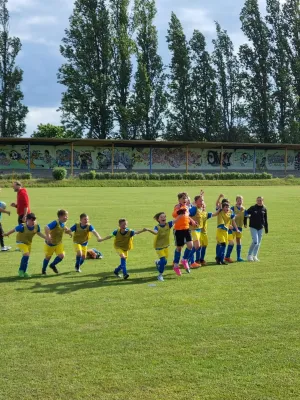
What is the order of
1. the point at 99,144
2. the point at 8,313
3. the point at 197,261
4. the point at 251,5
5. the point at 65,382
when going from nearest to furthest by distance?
the point at 65,382, the point at 8,313, the point at 197,261, the point at 99,144, the point at 251,5

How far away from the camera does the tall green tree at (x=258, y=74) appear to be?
65.5m

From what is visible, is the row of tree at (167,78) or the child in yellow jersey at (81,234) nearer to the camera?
the child in yellow jersey at (81,234)

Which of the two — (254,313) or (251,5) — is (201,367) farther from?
(251,5)

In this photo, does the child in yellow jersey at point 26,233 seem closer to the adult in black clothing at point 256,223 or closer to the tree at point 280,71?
the adult in black clothing at point 256,223

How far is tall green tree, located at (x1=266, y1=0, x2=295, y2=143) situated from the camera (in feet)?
212

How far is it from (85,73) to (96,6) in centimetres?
853

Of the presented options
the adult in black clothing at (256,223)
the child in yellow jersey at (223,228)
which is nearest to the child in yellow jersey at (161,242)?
the child in yellow jersey at (223,228)

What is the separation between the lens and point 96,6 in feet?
196

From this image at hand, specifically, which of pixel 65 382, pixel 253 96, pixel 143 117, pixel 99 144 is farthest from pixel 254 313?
pixel 253 96

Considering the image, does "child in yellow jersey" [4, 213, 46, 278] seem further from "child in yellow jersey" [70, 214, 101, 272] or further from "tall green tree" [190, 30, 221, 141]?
"tall green tree" [190, 30, 221, 141]

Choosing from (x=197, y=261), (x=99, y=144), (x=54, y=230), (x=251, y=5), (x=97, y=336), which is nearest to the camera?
(x=97, y=336)

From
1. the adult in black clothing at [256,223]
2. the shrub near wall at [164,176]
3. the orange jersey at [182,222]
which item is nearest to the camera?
the orange jersey at [182,222]

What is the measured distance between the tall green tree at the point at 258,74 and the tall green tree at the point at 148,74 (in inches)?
511

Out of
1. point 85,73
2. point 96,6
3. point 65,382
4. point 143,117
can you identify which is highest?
point 96,6
